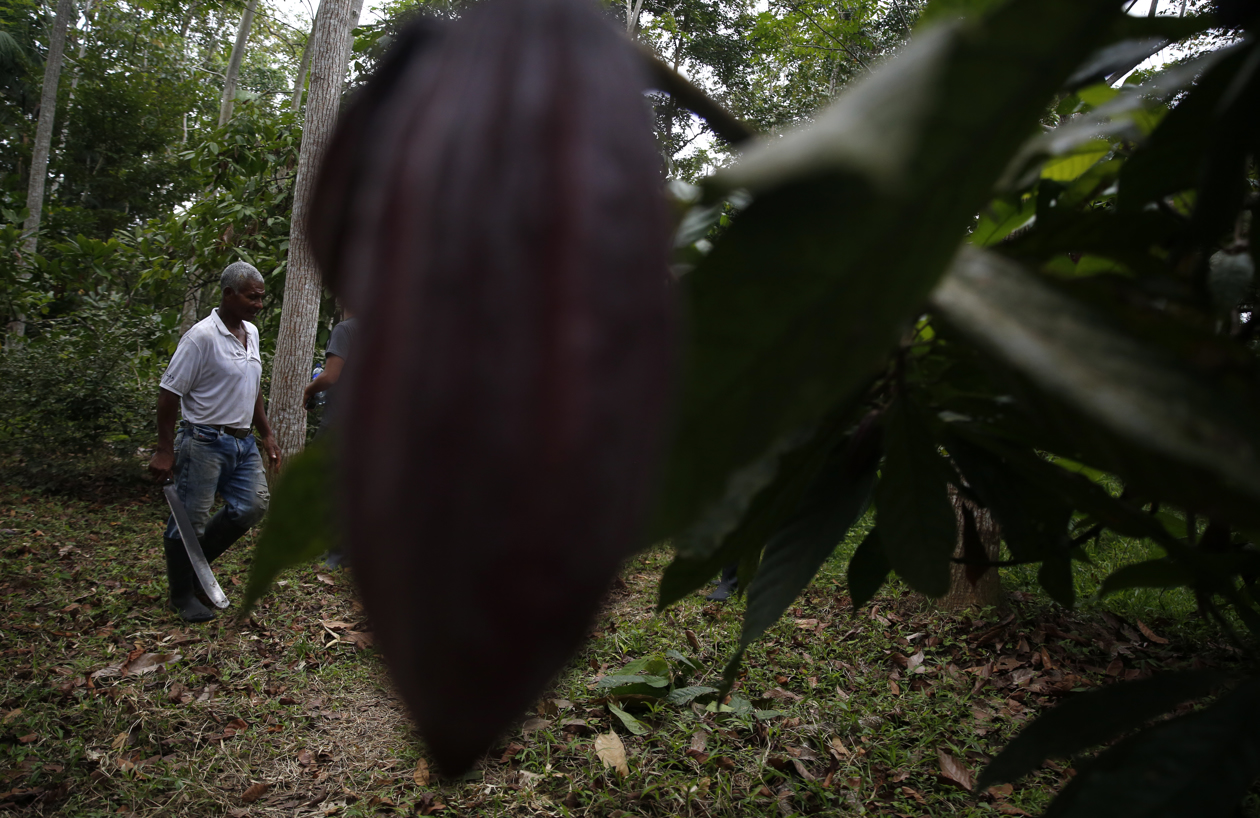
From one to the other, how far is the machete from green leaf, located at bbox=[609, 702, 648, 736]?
1.78 m

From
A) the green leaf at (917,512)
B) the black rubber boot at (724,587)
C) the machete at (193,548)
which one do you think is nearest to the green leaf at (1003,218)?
the green leaf at (917,512)

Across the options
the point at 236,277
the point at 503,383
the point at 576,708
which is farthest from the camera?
the point at 236,277

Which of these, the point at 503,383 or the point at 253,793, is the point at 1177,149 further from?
the point at 253,793

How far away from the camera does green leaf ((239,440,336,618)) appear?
10.3 inches

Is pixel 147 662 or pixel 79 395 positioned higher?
pixel 79 395

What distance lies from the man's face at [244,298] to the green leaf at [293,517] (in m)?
3.22

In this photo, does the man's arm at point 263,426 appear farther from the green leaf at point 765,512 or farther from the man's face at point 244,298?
the green leaf at point 765,512

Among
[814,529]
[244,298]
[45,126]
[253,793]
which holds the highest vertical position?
[45,126]

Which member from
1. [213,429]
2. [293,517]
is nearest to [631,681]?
[213,429]

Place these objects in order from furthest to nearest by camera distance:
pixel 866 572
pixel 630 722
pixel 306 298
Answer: pixel 306 298, pixel 630 722, pixel 866 572

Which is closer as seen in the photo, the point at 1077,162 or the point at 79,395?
the point at 1077,162

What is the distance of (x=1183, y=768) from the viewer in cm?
38

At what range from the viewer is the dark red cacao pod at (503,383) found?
0.44ft

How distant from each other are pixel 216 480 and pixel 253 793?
5.20 feet
